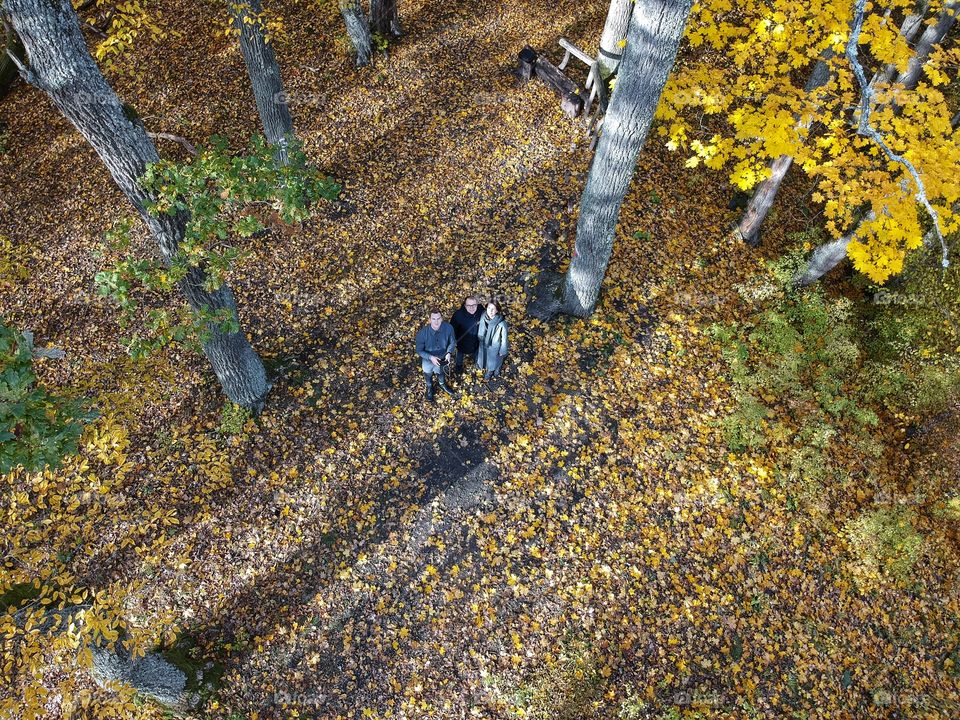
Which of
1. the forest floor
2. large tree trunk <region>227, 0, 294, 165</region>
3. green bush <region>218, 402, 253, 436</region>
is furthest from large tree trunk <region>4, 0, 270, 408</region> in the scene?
large tree trunk <region>227, 0, 294, 165</region>

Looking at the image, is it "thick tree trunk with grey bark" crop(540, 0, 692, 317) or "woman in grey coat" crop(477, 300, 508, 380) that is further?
"woman in grey coat" crop(477, 300, 508, 380)

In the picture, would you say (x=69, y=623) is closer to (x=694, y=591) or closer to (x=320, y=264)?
(x=320, y=264)

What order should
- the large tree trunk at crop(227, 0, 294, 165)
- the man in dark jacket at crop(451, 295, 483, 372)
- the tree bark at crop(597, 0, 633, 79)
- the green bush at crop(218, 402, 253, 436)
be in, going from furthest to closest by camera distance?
the tree bark at crop(597, 0, 633, 79) < the large tree trunk at crop(227, 0, 294, 165) < the green bush at crop(218, 402, 253, 436) < the man in dark jacket at crop(451, 295, 483, 372)

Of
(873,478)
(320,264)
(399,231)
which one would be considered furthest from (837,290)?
(320,264)

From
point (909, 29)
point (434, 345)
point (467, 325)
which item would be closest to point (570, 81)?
point (909, 29)

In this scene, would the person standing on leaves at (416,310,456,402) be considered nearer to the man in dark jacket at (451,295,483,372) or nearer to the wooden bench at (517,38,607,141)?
the man in dark jacket at (451,295,483,372)

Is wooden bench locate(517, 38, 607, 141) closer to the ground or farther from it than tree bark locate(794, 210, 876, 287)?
farther from it
